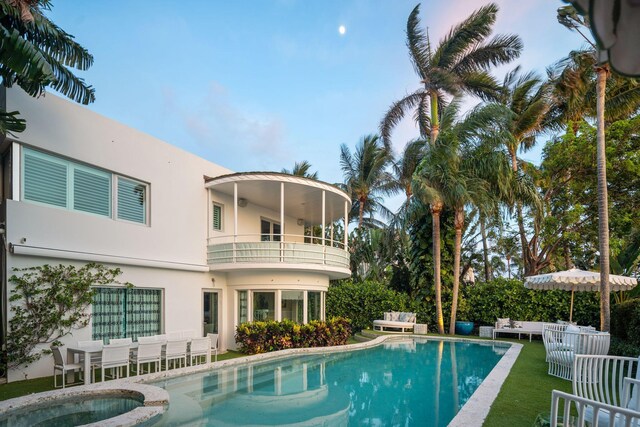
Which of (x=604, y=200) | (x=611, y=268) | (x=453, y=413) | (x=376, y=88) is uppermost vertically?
(x=376, y=88)

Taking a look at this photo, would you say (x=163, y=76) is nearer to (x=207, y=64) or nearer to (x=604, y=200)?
(x=207, y=64)

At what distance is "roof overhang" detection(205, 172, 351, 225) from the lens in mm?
15898

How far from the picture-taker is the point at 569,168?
2133cm

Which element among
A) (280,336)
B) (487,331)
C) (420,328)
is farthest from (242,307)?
(487,331)

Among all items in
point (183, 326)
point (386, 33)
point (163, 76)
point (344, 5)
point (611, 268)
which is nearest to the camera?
point (183, 326)

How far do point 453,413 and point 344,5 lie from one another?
1585 centimetres

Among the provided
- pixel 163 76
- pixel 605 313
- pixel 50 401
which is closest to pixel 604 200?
pixel 605 313

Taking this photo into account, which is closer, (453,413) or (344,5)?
(453,413)

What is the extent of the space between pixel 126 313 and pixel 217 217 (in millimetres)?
5678

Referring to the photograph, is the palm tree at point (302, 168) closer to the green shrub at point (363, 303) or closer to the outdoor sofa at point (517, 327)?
the green shrub at point (363, 303)

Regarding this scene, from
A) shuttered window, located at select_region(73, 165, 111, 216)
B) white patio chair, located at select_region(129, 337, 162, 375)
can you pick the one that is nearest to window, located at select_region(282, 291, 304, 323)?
white patio chair, located at select_region(129, 337, 162, 375)

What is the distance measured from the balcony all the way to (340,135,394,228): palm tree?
839 cm

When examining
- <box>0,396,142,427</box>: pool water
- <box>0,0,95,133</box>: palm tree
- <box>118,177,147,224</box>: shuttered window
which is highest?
<box>0,0,95,133</box>: palm tree

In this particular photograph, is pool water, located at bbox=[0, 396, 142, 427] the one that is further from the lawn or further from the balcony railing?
the balcony railing
